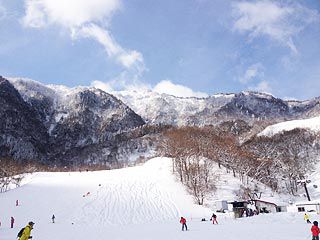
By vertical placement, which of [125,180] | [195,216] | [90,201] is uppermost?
[125,180]

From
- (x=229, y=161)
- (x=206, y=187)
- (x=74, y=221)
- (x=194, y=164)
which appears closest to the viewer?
(x=74, y=221)

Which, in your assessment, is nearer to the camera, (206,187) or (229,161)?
(206,187)

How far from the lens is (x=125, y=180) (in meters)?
81.8

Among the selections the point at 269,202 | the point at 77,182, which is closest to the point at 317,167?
the point at 269,202

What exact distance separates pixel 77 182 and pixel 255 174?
45.8 metres

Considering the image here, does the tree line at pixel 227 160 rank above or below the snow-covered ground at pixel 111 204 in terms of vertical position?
above

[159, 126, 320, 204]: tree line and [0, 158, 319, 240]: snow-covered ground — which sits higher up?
[159, 126, 320, 204]: tree line

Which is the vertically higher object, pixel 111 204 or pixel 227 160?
pixel 227 160

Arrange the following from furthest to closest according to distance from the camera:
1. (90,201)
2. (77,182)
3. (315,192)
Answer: (315,192) < (77,182) < (90,201)

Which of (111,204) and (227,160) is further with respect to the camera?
(227,160)

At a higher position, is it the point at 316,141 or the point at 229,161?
the point at 316,141

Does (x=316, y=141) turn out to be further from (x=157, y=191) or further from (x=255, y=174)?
(x=157, y=191)

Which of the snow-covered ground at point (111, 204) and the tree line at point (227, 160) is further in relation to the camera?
the tree line at point (227, 160)

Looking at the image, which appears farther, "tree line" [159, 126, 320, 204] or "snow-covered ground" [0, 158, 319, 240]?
"tree line" [159, 126, 320, 204]
